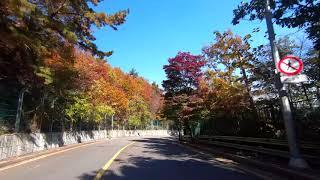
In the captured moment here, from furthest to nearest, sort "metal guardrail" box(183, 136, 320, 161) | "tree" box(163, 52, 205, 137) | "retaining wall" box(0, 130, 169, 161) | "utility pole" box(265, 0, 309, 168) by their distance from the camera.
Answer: "tree" box(163, 52, 205, 137)
"retaining wall" box(0, 130, 169, 161)
"metal guardrail" box(183, 136, 320, 161)
"utility pole" box(265, 0, 309, 168)

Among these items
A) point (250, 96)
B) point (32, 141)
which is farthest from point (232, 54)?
point (32, 141)

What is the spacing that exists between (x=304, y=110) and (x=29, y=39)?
11.0 m

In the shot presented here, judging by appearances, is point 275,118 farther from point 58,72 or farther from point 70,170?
point 58,72

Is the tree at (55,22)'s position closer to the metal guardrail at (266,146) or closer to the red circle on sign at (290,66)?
the metal guardrail at (266,146)

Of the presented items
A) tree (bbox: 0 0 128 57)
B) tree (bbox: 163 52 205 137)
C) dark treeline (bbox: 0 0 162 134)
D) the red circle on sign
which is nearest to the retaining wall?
dark treeline (bbox: 0 0 162 134)

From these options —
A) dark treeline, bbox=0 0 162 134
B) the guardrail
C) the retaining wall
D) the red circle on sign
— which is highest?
dark treeline, bbox=0 0 162 134

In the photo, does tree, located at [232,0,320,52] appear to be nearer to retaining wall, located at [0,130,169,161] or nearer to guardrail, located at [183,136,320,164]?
guardrail, located at [183,136,320,164]

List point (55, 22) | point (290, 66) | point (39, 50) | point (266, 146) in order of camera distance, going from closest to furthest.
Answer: point (290, 66), point (266, 146), point (39, 50), point (55, 22)

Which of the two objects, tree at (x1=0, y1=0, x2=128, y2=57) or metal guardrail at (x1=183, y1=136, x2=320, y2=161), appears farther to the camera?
tree at (x1=0, y1=0, x2=128, y2=57)

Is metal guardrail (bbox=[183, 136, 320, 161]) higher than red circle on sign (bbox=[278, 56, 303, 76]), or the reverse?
red circle on sign (bbox=[278, 56, 303, 76])

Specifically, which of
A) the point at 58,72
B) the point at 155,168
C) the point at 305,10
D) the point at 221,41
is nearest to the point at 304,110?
the point at 305,10

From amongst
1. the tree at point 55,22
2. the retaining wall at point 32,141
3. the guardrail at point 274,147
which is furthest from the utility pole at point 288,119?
the retaining wall at point 32,141

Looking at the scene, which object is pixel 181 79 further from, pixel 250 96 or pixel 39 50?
pixel 39 50

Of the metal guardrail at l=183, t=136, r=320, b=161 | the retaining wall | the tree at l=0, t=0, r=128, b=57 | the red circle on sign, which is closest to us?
the red circle on sign
